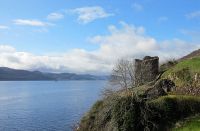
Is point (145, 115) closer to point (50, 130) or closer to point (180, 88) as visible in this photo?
point (180, 88)

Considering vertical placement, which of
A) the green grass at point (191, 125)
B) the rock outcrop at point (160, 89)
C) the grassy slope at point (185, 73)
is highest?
the grassy slope at point (185, 73)

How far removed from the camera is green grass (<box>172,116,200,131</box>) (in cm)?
2914

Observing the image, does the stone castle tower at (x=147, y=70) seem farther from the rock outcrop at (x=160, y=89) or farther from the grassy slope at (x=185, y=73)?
the rock outcrop at (x=160, y=89)

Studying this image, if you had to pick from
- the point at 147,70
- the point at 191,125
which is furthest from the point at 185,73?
the point at 191,125

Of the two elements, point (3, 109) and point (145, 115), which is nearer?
point (145, 115)

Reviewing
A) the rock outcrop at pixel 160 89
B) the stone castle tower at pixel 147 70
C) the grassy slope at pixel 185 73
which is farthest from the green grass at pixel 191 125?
the stone castle tower at pixel 147 70

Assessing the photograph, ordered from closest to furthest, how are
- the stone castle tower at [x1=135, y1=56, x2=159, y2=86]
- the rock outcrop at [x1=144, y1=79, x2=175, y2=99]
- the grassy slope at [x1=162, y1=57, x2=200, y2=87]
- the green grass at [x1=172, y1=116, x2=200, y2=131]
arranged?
the green grass at [x1=172, y1=116, x2=200, y2=131] → the rock outcrop at [x1=144, y1=79, x2=175, y2=99] → the grassy slope at [x1=162, y1=57, x2=200, y2=87] → the stone castle tower at [x1=135, y1=56, x2=159, y2=86]

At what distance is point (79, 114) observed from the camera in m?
107

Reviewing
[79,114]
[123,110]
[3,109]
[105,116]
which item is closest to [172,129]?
[123,110]

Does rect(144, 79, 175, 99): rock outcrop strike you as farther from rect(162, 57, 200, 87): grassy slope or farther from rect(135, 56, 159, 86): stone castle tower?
rect(135, 56, 159, 86): stone castle tower

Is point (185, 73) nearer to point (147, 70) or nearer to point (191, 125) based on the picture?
point (147, 70)

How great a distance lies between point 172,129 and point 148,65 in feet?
66.2

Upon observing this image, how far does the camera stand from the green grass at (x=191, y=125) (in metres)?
29.1

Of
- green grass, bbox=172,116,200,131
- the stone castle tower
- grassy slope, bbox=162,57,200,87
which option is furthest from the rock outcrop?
the stone castle tower
